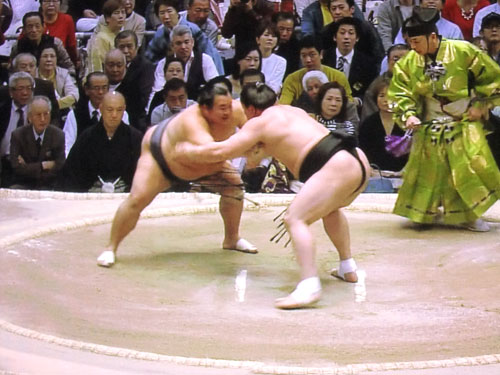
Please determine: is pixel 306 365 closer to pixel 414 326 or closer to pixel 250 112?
pixel 414 326

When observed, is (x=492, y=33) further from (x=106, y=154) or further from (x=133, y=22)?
(x=106, y=154)

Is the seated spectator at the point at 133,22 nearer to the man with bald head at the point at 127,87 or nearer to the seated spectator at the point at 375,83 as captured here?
the man with bald head at the point at 127,87

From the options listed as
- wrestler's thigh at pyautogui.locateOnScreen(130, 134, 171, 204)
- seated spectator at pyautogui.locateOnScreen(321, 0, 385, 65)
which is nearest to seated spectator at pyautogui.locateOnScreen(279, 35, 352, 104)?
seated spectator at pyautogui.locateOnScreen(321, 0, 385, 65)

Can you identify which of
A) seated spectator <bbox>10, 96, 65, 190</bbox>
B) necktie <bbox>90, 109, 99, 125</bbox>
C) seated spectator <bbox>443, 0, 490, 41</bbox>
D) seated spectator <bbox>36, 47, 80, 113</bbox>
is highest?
seated spectator <bbox>443, 0, 490, 41</bbox>

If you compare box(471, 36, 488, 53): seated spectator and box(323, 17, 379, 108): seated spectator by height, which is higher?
box(471, 36, 488, 53): seated spectator

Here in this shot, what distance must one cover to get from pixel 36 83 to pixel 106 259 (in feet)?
7.14

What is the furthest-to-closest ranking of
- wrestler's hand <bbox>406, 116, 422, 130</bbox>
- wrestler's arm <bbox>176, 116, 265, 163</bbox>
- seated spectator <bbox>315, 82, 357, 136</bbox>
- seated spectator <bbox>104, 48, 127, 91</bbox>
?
seated spectator <bbox>104, 48, 127, 91</bbox> → seated spectator <bbox>315, 82, 357, 136</bbox> → wrestler's hand <bbox>406, 116, 422, 130</bbox> → wrestler's arm <bbox>176, 116, 265, 163</bbox>

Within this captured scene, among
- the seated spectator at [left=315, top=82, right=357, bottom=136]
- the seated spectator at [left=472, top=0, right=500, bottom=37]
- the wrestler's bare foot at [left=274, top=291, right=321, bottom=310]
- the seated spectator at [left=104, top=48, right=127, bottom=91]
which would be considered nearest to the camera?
the wrestler's bare foot at [left=274, top=291, right=321, bottom=310]

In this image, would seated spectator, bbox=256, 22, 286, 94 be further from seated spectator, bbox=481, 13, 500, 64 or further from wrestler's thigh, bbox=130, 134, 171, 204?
wrestler's thigh, bbox=130, 134, 171, 204

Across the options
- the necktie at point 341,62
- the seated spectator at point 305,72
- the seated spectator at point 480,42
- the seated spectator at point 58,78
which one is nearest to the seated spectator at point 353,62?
the necktie at point 341,62

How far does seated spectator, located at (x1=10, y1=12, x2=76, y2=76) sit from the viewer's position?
234 inches

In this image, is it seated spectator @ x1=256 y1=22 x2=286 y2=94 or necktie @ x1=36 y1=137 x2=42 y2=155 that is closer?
necktie @ x1=36 y1=137 x2=42 y2=155

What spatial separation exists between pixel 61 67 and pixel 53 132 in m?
0.67

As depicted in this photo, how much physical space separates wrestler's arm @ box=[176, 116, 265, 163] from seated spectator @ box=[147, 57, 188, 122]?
2141 millimetres
